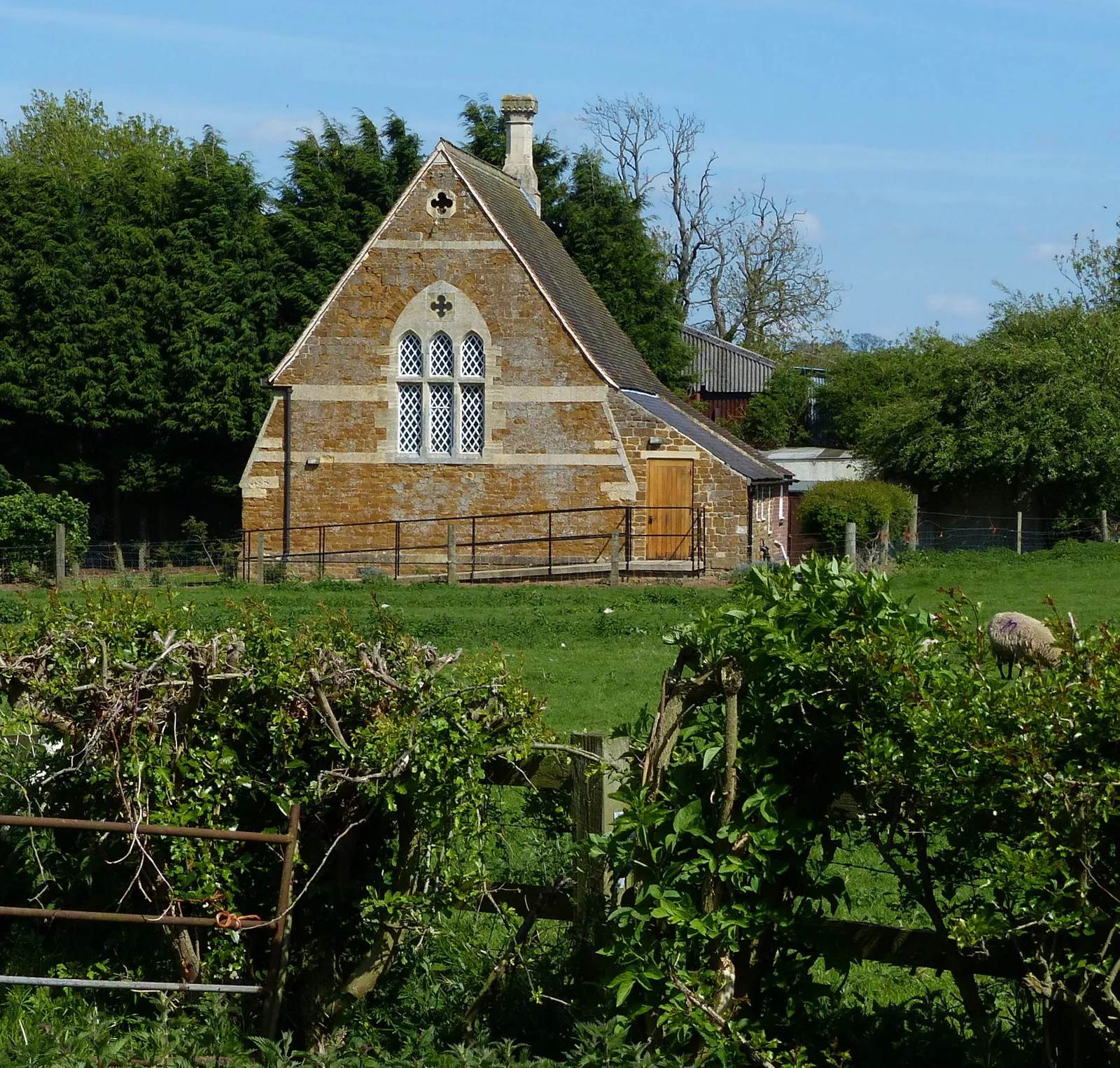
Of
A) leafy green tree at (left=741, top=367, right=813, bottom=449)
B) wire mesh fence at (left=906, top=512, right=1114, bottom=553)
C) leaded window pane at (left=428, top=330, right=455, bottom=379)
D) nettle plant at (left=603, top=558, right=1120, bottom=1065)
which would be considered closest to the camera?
nettle plant at (left=603, top=558, right=1120, bottom=1065)

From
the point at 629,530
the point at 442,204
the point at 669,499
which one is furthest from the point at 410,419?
the point at 669,499

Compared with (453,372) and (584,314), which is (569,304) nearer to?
(584,314)

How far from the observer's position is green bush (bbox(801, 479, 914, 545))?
2959 centimetres

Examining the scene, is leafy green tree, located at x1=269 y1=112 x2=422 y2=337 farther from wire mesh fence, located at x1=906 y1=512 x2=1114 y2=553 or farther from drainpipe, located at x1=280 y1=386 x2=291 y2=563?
wire mesh fence, located at x1=906 y1=512 x2=1114 y2=553

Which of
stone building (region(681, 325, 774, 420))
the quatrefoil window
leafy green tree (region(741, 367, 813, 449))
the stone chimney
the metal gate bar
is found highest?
the stone chimney

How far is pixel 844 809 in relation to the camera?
437 centimetres

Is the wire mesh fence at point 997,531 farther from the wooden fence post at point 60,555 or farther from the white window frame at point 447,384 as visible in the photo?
the wooden fence post at point 60,555

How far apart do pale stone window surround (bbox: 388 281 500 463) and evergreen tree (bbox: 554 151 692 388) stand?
1097 cm

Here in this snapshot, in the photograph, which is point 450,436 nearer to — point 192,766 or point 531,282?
point 531,282

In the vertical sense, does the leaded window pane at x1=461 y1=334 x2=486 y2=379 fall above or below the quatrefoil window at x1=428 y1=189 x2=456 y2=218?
below

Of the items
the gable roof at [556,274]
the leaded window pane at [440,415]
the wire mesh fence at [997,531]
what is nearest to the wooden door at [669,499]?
the gable roof at [556,274]

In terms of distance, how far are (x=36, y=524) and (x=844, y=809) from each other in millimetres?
28117

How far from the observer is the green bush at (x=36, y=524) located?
29.6m

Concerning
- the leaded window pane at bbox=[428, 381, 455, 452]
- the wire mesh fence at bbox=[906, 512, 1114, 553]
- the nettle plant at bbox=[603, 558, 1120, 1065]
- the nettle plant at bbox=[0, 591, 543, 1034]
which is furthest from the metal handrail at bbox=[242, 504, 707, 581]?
the nettle plant at bbox=[603, 558, 1120, 1065]
